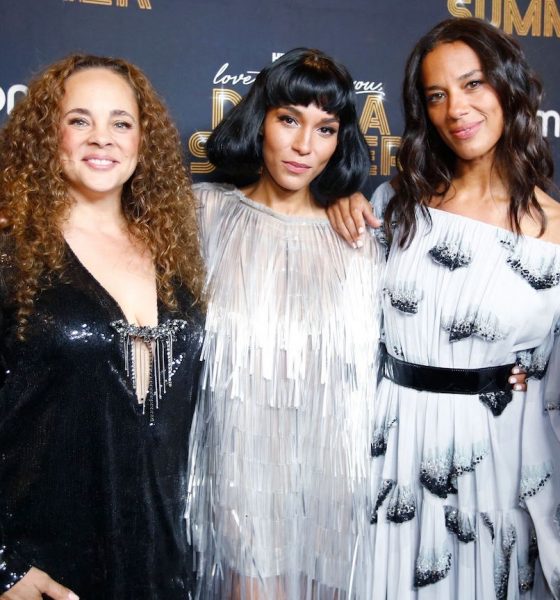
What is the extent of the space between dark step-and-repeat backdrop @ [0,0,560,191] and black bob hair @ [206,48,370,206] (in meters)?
0.33

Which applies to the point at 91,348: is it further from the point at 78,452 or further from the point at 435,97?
the point at 435,97

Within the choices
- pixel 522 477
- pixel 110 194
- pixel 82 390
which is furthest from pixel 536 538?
pixel 110 194

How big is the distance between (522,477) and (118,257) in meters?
1.03

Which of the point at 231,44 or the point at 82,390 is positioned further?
the point at 231,44

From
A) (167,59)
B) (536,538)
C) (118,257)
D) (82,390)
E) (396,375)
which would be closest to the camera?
(82,390)

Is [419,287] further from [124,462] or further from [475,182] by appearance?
[124,462]

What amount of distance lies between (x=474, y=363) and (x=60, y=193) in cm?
98

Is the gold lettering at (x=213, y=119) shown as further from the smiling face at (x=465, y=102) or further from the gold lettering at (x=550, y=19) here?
the gold lettering at (x=550, y=19)

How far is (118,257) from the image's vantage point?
1.51 meters

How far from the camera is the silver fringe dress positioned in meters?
1.66

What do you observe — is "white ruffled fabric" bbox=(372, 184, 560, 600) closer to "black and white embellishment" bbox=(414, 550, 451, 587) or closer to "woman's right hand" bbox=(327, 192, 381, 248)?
"black and white embellishment" bbox=(414, 550, 451, 587)

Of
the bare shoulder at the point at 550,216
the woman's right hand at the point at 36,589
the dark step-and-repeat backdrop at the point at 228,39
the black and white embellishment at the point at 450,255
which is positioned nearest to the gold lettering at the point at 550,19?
the dark step-and-repeat backdrop at the point at 228,39

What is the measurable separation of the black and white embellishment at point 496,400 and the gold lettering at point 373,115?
984 millimetres

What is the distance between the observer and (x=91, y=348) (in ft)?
4.48
